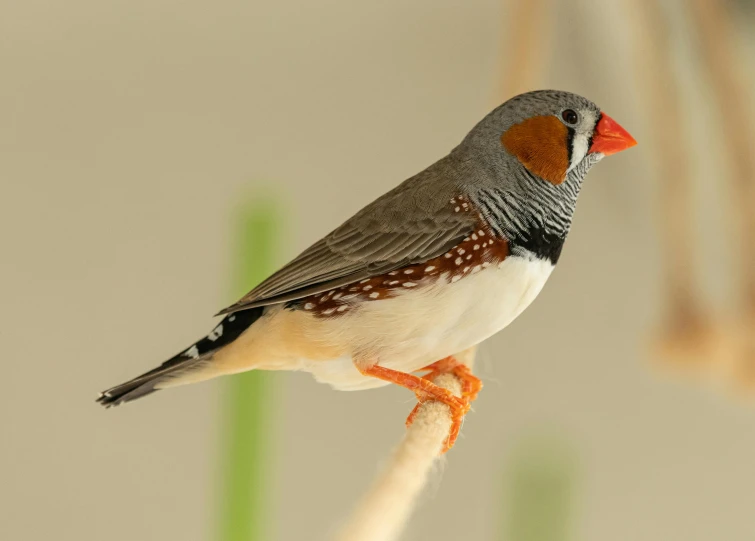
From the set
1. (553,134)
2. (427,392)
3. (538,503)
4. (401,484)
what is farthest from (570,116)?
(538,503)

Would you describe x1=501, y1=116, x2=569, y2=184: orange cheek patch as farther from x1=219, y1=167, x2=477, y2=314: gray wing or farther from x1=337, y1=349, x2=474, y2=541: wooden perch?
x1=337, y1=349, x2=474, y2=541: wooden perch

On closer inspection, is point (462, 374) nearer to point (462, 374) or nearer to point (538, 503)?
point (462, 374)

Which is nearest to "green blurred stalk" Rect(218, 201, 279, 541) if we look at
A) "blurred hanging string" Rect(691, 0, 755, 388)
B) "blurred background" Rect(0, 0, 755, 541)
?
"blurred background" Rect(0, 0, 755, 541)

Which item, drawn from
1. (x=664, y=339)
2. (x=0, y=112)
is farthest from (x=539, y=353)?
(x=0, y=112)

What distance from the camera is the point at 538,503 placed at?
1503 mm

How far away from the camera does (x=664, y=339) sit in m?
1.23

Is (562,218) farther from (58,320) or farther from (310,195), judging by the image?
(58,320)

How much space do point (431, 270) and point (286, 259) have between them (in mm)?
1050

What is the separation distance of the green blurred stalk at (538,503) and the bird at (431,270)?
576 mm

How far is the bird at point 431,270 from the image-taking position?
2.93ft

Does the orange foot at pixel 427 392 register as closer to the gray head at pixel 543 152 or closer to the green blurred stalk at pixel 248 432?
the gray head at pixel 543 152

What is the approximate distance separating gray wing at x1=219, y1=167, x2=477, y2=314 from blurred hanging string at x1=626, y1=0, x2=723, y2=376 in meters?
0.38

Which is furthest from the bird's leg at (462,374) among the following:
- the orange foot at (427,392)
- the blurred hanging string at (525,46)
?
the blurred hanging string at (525,46)

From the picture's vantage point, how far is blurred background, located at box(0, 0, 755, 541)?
1.67 meters
